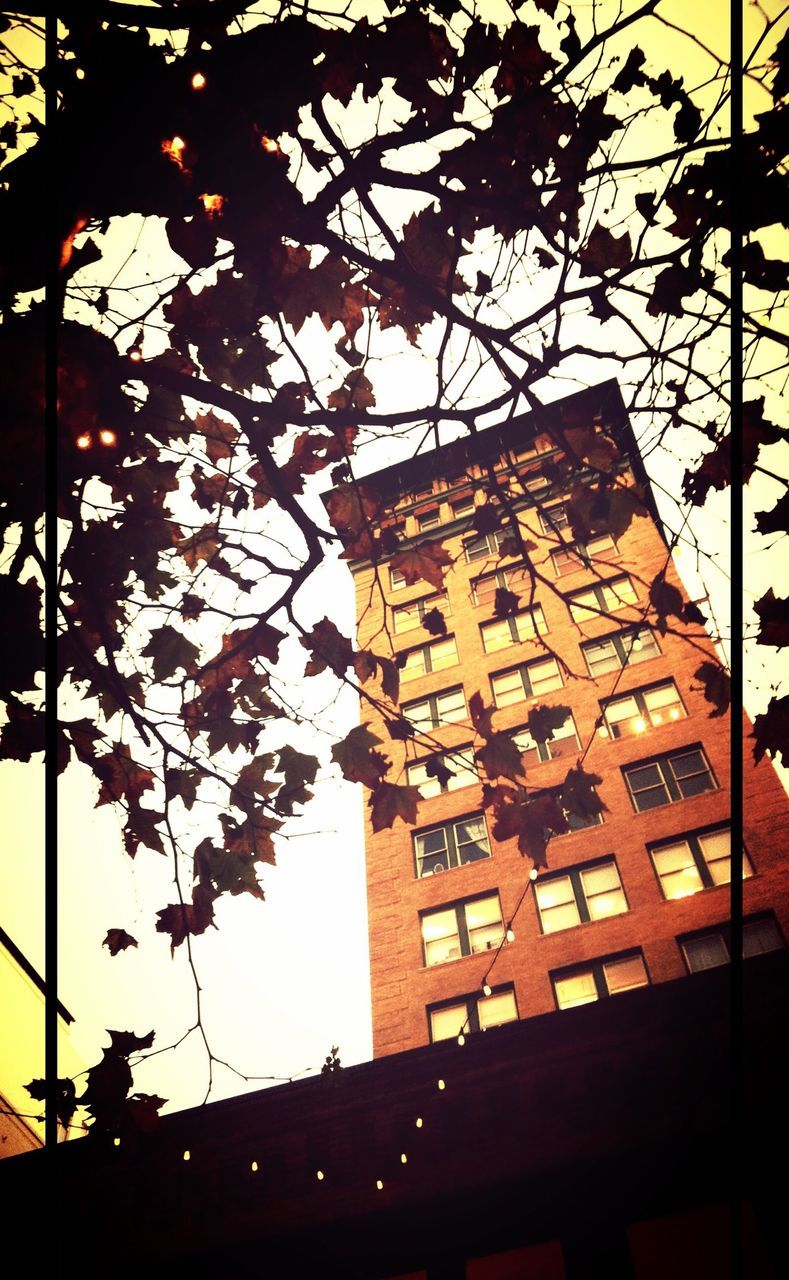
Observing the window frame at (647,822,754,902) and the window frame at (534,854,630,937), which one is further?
the window frame at (534,854,630,937)

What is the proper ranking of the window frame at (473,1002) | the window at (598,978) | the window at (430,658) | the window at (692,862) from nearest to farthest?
the window at (598,978) < the window at (692,862) < the window frame at (473,1002) < the window at (430,658)

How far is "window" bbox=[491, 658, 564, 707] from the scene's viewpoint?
83.4ft

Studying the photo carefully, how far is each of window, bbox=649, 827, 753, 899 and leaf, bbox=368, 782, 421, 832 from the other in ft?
55.1

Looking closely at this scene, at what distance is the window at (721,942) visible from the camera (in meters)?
17.4

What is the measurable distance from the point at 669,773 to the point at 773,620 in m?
19.1

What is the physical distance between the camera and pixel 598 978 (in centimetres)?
1861

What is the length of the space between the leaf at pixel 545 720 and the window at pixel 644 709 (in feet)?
58.7

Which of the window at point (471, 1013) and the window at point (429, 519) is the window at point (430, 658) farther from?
the window at point (471, 1013)

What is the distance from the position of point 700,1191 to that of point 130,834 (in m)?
6.89

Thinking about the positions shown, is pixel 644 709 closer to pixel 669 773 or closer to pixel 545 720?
pixel 669 773

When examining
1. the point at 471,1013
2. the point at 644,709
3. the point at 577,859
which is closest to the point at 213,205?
the point at 577,859

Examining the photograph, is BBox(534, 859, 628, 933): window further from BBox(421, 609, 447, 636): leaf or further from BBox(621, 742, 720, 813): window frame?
BBox(421, 609, 447, 636): leaf

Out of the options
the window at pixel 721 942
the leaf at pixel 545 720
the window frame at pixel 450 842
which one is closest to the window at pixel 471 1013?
the window frame at pixel 450 842

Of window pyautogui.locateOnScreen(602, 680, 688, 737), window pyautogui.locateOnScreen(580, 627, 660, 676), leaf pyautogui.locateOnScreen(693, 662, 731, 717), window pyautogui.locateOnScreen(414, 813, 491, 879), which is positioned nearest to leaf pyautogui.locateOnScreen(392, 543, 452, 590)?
leaf pyautogui.locateOnScreen(693, 662, 731, 717)
